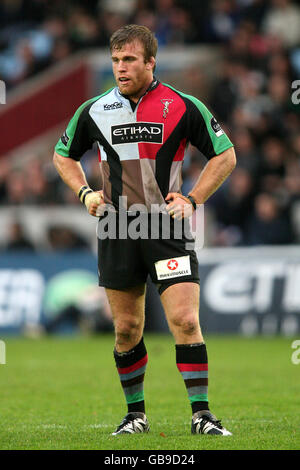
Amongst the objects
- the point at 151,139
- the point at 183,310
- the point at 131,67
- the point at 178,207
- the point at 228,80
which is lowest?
the point at 183,310

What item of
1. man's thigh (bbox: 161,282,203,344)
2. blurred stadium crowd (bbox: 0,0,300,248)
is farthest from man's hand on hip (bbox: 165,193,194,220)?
blurred stadium crowd (bbox: 0,0,300,248)

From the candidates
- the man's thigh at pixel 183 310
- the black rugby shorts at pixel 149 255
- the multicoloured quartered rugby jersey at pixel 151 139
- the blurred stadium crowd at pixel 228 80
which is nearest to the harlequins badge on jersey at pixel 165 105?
the multicoloured quartered rugby jersey at pixel 151 139

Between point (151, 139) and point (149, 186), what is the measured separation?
0.99 feet

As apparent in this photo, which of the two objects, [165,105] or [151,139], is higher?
[165,105]

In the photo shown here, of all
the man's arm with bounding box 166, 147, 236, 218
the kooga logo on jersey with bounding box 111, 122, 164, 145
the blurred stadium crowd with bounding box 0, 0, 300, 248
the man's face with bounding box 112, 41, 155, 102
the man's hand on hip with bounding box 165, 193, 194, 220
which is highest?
the blurred stadium crowd with bounding box 0, 0, 300, 248

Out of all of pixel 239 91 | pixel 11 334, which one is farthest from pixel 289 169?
pixel 11 334

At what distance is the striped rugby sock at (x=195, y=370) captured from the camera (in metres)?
6.29

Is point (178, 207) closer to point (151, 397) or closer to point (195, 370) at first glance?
point (195, 370)

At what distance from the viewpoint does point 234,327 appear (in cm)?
1485

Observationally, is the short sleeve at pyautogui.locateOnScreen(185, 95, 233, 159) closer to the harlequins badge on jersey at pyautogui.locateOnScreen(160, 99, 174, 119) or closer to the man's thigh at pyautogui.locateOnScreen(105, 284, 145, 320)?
the harlequins badge on jersey at pyautogui.locateOnScreen(160, 99, 174, 119)

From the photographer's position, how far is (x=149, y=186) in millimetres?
6391

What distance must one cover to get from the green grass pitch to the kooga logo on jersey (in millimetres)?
1882

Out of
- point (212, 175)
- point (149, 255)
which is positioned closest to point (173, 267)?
point (149, 255)

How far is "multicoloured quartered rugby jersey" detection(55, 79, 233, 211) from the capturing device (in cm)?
639
